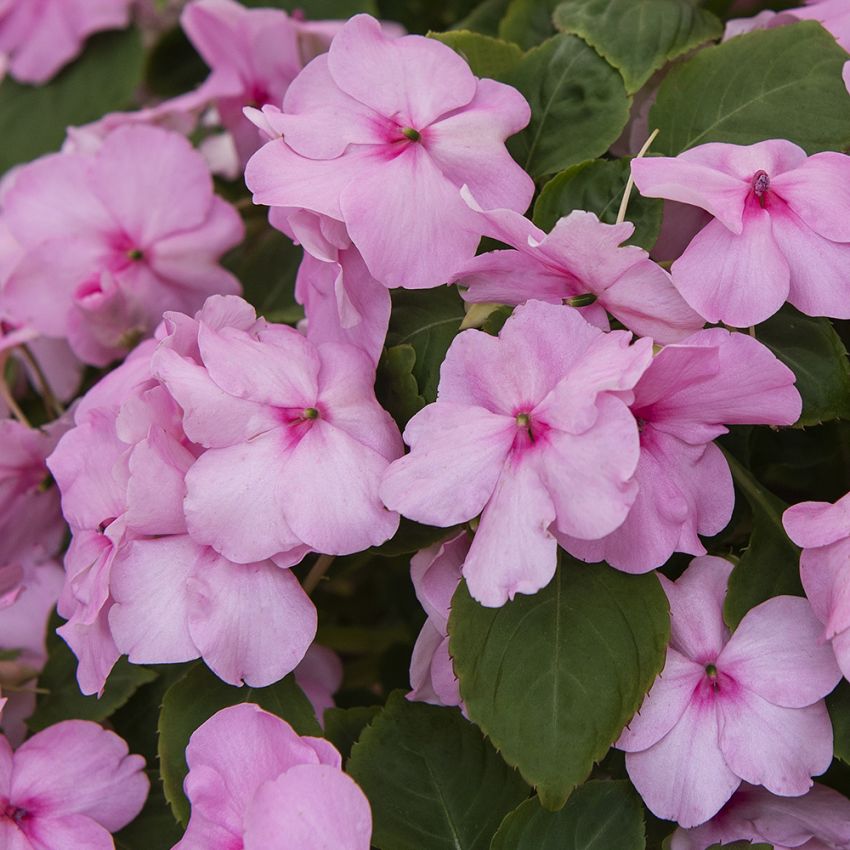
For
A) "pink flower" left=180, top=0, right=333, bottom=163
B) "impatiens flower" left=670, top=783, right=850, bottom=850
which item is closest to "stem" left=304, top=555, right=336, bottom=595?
"impatiens flower" left=670, top=783, right=850, bottom=850

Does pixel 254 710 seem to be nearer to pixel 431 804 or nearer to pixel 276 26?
pixel 431 804

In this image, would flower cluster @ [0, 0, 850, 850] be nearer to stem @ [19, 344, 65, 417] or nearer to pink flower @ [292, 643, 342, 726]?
pink flower @ [292, 643, 342, 726]

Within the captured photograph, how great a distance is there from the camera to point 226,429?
1.57 ft

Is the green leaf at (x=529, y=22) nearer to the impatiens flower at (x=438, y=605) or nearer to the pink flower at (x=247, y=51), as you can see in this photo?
the pink flower at (x=247, y=51)

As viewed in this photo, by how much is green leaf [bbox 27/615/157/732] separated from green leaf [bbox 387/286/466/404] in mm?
249

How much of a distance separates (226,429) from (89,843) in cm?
22

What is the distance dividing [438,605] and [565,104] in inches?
10.6

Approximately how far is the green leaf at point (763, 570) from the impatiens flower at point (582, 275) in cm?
12

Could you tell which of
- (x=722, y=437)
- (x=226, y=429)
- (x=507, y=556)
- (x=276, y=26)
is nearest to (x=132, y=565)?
(x=226, y=429)

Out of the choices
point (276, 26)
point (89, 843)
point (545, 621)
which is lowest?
point (89, 843)

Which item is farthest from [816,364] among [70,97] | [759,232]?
[70,97]

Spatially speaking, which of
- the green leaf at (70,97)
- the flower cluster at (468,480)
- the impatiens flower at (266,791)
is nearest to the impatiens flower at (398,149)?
the flower cluster at (468,480)

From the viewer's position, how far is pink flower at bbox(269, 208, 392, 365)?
489 millimetres

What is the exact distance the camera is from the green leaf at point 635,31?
572mm
